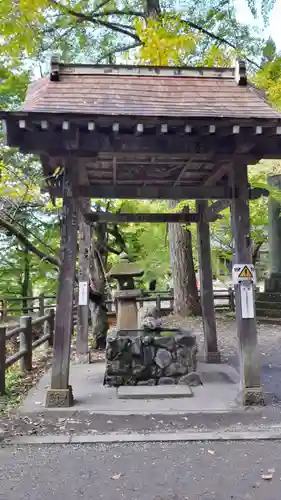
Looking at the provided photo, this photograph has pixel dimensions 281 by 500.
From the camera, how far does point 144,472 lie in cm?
354

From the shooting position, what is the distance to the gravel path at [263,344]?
685 centimetres

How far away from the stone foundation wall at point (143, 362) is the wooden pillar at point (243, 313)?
1274mm

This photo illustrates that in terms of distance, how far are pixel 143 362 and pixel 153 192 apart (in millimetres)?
2620

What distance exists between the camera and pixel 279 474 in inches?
137

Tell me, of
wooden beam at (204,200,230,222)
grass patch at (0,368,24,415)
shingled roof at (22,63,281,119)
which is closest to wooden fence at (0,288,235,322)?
wooden beam at (204,200,230,222)

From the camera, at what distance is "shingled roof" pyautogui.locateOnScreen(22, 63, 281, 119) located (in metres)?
5.01

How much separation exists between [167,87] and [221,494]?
199 inches

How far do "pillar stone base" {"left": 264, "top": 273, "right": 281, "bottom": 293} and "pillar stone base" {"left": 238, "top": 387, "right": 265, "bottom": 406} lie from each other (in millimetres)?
10281

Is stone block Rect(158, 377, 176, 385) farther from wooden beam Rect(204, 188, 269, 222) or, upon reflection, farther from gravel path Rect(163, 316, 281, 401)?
wooden beam Rect(204, 188, 269, 222)

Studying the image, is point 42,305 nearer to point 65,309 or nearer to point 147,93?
point 65,309

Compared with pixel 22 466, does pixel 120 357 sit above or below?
above

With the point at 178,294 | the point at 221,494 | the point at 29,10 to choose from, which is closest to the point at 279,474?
the point at 221,494

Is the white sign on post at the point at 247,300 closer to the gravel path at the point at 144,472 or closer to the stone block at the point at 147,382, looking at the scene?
the gravel path at the point at 144,472

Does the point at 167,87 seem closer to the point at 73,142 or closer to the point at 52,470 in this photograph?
the point at 73,142
